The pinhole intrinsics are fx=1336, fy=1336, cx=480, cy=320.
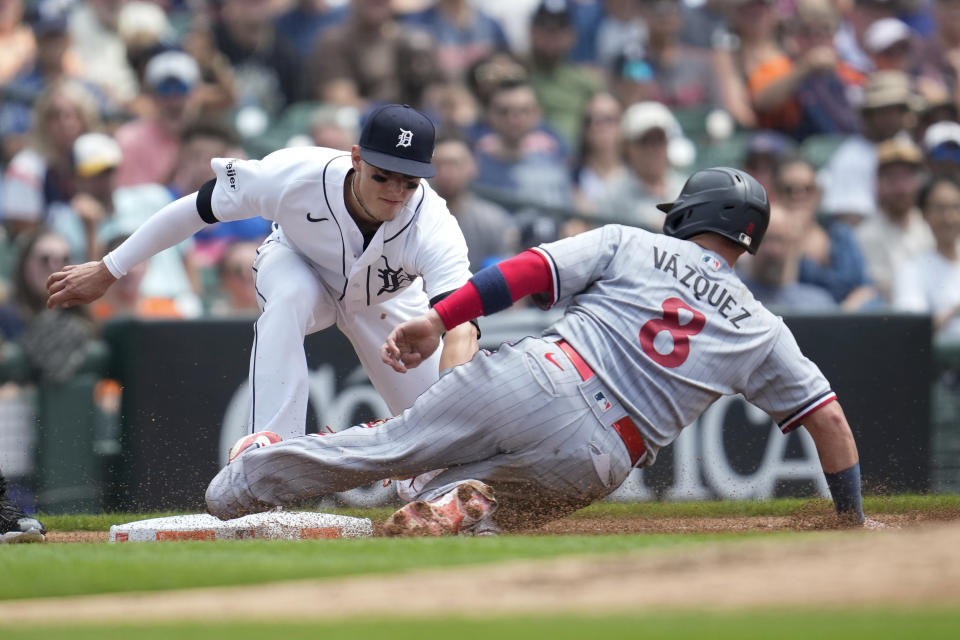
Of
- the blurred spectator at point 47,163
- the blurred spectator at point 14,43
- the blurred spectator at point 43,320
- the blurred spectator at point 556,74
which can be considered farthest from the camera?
the blurred spectator at point 556,74

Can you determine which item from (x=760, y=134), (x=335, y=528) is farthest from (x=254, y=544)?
(x=760, y=134)

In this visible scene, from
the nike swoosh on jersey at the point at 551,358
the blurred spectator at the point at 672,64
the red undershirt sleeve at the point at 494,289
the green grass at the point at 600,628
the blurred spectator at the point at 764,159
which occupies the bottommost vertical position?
the green grass at the point at 600,628

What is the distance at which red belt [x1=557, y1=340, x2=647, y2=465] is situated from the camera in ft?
16.7

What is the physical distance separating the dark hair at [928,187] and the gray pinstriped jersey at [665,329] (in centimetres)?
497

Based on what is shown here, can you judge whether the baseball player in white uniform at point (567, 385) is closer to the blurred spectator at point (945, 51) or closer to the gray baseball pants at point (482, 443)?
the gray baseball pants at point (482, 443)

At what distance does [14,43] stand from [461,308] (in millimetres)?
6504

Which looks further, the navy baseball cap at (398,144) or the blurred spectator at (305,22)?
the blurred spectator at (305,22)

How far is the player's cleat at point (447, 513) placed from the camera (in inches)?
199

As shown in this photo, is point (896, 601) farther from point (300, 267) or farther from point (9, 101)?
point (9, 101)

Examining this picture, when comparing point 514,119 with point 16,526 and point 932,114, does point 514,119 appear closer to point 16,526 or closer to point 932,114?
point 932,114

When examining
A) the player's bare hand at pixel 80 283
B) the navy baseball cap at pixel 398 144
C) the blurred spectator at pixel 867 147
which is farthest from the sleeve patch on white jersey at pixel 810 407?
the blurred spectator at pixel 867 147

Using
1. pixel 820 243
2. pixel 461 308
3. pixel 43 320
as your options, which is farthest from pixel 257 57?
pixel 461 308

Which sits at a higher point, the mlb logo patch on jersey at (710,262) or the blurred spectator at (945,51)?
the blurred spectator at (945,51)

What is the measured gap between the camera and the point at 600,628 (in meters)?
2.94
